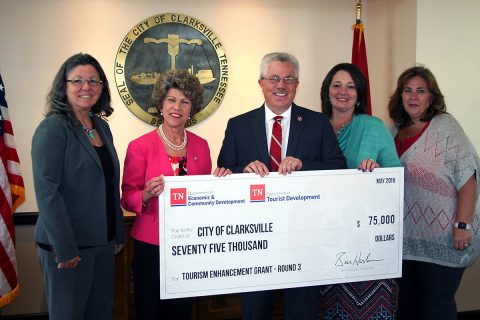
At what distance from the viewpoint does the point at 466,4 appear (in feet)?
9.99

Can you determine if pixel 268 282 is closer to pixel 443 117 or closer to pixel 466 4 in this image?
pixel 443 117

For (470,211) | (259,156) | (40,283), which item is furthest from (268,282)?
(40,283)

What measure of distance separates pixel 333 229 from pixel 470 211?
2.52ft

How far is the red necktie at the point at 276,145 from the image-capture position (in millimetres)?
1958

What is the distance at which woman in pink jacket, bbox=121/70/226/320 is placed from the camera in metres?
1.99

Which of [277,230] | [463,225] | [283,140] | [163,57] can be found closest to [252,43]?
[163,57]

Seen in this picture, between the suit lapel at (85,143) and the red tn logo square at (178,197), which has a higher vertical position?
the suit lapel at (85,143)

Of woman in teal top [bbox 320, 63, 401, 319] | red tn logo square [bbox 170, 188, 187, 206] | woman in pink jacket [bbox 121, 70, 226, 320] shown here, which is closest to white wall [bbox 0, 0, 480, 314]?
woman in teal top [bbox 320, 63, 401, 319]

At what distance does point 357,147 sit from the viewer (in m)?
2.09

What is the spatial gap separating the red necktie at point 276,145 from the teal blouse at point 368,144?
1.31 feet

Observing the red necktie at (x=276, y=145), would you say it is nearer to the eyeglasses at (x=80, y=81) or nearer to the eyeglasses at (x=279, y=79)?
the eyeglasses at (x=279, y=79)

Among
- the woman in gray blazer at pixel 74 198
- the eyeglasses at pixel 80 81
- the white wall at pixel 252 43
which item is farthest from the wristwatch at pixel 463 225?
the eyeglasses at pixel 80 81

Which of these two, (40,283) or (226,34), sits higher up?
(226,34)

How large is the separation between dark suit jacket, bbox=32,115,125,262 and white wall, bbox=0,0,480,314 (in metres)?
1.65
